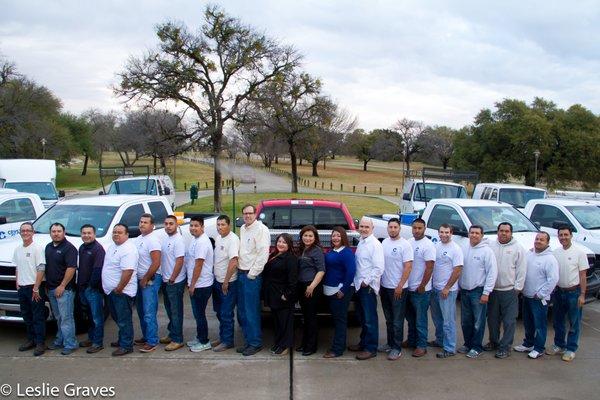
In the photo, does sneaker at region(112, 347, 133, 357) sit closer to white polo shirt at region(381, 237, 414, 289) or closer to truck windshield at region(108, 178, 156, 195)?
white polo shirt at region(381, 237, 414, 289)

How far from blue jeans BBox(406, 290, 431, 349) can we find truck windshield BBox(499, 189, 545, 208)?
1158cm

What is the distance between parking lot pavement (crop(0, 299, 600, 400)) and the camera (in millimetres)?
5574

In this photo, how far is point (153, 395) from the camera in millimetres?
5445

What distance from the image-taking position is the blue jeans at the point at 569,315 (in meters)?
6.62

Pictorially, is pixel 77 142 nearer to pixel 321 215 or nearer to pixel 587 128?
pixel 587 128

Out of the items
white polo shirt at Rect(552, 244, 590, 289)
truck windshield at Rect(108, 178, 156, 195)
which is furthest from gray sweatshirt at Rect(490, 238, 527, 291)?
truck windshield at Rect(108, 178, 156, 195)

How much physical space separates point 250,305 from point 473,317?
2776 mm

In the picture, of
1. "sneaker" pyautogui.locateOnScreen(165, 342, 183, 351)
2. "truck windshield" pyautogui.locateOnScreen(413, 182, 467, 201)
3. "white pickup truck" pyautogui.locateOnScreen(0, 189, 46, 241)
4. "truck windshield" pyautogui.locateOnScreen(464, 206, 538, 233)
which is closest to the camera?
"sneaker" pyautogui.locateOnScreen(165, 342, 183, 351)

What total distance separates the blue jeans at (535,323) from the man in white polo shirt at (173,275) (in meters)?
4.38

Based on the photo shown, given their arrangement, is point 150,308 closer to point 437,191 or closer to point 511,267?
point 511,267

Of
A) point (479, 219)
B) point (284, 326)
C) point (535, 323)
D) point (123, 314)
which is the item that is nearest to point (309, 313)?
point (284, 326)

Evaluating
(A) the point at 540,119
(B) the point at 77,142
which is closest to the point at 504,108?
(A) the point at 540,119

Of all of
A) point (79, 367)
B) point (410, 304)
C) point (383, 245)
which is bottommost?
point (79, 367)

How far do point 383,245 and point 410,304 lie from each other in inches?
32.2
